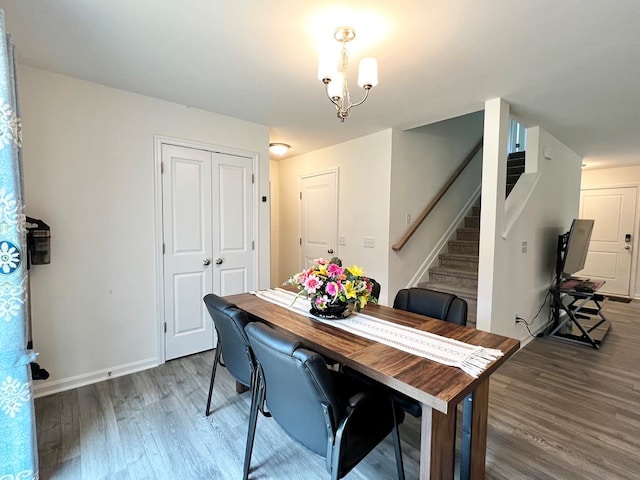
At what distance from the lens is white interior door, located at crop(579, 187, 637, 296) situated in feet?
18.0

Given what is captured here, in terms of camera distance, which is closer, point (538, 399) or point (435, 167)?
point (538, 399)

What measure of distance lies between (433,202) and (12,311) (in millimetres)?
3956

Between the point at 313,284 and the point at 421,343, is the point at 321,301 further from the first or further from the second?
the point at 421,343

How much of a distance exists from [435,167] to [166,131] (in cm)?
318

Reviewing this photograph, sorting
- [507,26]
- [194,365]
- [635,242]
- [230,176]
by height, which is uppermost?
[507,26]

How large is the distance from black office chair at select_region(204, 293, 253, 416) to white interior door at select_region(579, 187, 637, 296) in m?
7.02

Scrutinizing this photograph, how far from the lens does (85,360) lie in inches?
97.1

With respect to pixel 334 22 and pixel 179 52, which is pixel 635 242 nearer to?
pixel 334 22

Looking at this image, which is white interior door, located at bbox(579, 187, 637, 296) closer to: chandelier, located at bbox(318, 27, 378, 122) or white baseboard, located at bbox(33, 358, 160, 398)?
chandelier, located at bbox(318, 27, 378, 122)

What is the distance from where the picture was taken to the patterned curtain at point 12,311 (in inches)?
54.6

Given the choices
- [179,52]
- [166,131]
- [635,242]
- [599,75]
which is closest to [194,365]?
[166,131]

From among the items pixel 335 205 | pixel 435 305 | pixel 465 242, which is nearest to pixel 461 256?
pixel 465 242

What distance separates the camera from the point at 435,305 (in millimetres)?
2006

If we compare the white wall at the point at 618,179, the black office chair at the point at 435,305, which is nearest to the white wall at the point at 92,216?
the black office chair at the point at 435,305
